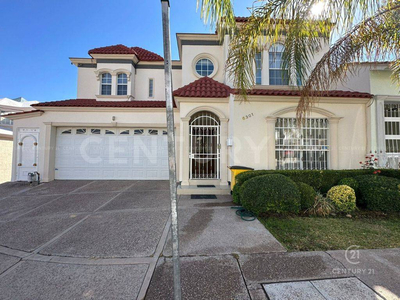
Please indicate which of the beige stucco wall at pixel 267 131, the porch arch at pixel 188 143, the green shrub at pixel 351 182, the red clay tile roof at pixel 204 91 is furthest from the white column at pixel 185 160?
the green shrub at pixel 351 182

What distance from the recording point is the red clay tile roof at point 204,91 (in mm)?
7094

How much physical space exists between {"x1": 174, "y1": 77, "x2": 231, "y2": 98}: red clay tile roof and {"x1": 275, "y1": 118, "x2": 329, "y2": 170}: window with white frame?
255 centimetres

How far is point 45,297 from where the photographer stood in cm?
211

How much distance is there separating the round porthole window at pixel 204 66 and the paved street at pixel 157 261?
7.85m

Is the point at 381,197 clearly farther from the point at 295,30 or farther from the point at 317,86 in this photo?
the point at 295,30

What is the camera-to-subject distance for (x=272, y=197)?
173 inches

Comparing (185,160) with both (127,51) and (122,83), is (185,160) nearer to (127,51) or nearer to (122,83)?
(122,83)

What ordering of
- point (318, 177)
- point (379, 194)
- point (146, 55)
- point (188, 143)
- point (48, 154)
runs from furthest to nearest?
point (146, 55), point (48, 154), point (188, 143), point (318, 177), point (379, 194)

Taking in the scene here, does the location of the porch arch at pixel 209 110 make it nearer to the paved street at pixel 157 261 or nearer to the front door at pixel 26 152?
the paved street at pixel 157 261

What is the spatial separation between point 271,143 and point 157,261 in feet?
18.9

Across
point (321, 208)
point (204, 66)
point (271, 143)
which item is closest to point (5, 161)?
point (204, 66)

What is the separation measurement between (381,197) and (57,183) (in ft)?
40.6

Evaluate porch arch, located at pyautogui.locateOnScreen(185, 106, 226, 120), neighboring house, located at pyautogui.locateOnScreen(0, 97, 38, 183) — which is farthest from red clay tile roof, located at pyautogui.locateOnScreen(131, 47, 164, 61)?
neighboring house, located at pyautogui.locateOnScreen(0, 97, 38, 183)

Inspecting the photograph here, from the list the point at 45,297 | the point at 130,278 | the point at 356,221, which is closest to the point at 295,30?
the point at 356,221
